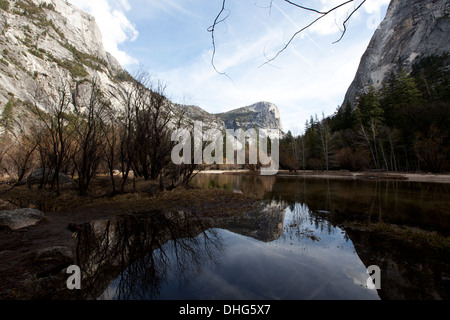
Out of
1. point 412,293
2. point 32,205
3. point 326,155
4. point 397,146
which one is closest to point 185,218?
point 412,293

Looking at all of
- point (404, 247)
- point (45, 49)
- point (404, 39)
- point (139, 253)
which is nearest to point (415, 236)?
point (404, 247)

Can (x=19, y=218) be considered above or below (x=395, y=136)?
below

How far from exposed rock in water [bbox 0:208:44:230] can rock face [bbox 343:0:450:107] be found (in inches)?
2807

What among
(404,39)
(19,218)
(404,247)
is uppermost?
(404,39)

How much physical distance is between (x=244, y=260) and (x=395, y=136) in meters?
44.2

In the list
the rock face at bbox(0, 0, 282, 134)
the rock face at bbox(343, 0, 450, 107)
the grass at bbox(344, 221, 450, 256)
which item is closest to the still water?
the grass at bbox(344, 221, 450, 256)

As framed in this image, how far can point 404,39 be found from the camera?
75938 millimetres

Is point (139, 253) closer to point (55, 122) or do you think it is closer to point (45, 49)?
point (55, 122)

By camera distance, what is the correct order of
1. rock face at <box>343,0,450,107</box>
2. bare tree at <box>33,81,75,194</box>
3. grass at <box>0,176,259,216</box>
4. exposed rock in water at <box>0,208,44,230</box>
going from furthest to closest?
rock face at <box>343,0,450,107</box> < bare tree at <box>33,81,75,194</box> < grass at <box>0,176,259,216</box> < exposed rock in water at <box>0,208,44,230</box>

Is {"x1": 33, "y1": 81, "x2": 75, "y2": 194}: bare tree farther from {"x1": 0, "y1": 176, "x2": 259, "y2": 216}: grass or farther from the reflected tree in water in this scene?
the reflected tree in water

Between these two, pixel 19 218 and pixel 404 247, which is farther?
pixel 19 218

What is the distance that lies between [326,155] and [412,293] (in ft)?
137

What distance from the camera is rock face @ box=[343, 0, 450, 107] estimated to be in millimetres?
64875
